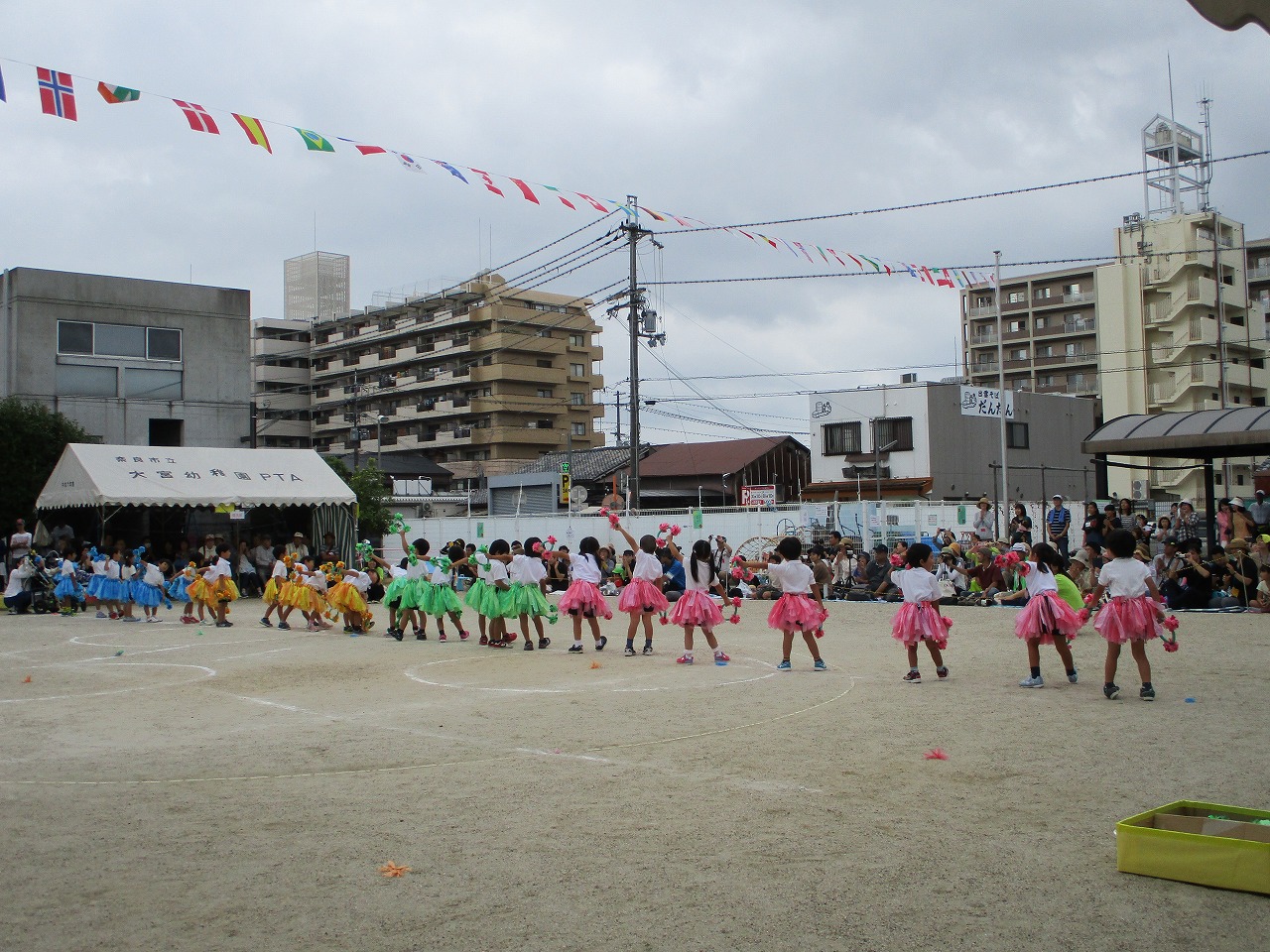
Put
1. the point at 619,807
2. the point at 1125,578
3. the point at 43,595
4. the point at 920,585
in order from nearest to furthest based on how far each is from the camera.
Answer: the point at 619,807
the point at 1125,578
the point at 920,585
the point at 43,595

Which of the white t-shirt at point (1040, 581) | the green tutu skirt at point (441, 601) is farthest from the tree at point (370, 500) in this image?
the white t-shirt at point (1040, 581)

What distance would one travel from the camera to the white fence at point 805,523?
26609mm

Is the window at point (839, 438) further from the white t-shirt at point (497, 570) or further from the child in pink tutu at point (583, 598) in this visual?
the white t-shirt at point (497, 570)

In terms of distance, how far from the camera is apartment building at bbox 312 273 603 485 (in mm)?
64688

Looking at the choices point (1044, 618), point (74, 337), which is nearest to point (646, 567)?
point (1044, 618)

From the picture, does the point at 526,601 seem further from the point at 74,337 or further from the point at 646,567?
the point at 74,337

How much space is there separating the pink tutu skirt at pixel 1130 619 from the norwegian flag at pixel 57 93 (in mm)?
13045

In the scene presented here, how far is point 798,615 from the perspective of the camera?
41.2ft

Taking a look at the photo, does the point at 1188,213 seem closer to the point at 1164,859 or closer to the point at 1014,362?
the point at 1014,362

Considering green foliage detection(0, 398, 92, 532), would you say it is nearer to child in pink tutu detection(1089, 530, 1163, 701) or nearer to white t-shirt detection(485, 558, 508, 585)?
white t-shirt detection(485, 558, 508, 585)

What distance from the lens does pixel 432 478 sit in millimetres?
64125

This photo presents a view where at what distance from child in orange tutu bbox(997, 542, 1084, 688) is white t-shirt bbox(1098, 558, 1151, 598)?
57 centimetres

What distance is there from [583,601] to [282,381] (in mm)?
62453

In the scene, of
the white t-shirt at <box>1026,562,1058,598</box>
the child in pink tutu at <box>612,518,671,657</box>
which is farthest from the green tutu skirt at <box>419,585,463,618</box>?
the white t-shirt at <box>1026,562,1058,598</box>
